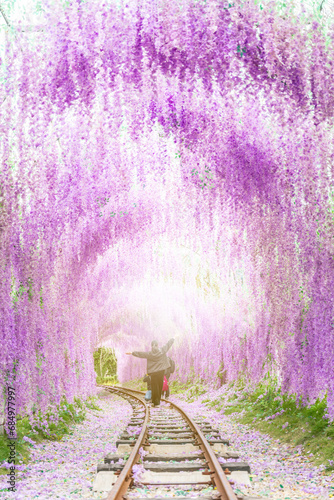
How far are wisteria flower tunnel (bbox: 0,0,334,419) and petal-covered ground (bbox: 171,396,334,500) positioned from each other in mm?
820

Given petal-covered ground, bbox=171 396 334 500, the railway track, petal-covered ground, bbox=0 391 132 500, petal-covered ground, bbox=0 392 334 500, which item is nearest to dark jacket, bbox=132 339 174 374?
petal-covered ground, bbox=0 391 132 500

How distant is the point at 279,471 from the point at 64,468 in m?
2.81

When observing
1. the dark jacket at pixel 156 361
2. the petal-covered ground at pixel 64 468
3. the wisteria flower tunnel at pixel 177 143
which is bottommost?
the dark jacket at pixel 156 361

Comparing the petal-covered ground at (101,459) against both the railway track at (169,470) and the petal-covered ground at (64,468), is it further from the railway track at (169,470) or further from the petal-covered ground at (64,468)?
the railway track at (169,470)

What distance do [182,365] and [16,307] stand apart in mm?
19578

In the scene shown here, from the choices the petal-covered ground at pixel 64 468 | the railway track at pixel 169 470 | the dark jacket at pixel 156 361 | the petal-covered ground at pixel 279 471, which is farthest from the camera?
the dark jacket at pixel 156 361

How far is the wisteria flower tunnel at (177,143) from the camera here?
5.29m

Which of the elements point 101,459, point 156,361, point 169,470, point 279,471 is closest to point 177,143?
point 169,470

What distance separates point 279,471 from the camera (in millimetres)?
6074

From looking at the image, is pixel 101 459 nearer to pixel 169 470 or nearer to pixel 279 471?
pixel 169 470

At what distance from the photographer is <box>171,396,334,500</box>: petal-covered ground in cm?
500

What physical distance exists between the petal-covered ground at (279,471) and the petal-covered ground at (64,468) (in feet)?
5.86

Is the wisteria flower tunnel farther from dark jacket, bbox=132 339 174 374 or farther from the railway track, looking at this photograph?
dark jacket, bbox=132 339 174 374

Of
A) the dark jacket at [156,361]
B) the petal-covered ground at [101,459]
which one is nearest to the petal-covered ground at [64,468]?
the petal-covered ground at [101,459]
